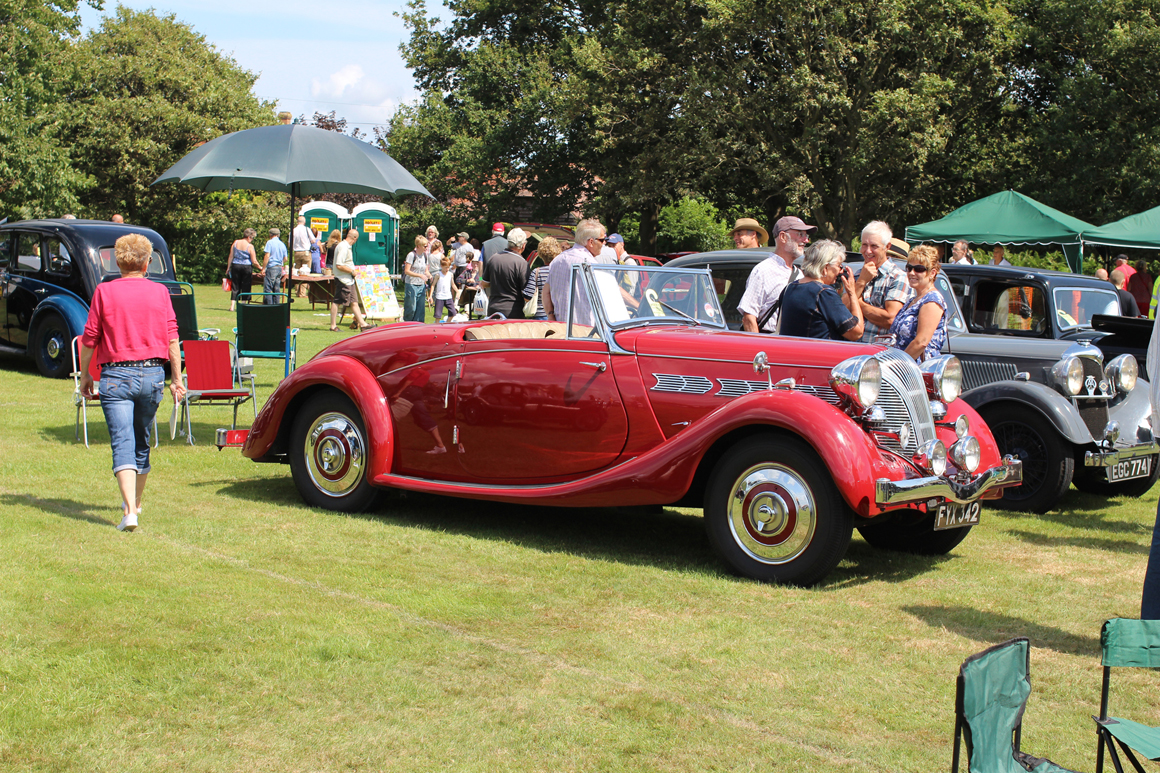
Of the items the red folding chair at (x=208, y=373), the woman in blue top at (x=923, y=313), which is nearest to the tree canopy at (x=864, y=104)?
the woman in blue top at (x=923, y=313)

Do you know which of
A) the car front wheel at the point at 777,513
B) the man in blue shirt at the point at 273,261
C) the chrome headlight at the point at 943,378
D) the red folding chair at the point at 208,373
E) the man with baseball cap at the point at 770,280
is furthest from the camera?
the man in blue shirt at the point at 273,261

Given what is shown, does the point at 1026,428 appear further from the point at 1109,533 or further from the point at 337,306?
the point at 337,306

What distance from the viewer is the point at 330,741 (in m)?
3.40

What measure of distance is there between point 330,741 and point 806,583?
2.70 m

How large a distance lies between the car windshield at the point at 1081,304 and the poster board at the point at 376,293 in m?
14.2

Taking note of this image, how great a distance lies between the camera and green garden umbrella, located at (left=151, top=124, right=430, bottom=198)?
923cm

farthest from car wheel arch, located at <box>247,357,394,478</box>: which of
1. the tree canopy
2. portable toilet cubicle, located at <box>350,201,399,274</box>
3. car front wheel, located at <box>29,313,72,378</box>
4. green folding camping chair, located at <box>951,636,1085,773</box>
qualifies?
portable toilet cubicle, located at <box>350,201,399,274</box>

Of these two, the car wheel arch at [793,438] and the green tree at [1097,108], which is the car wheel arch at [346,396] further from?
the green tree at [1097,108]

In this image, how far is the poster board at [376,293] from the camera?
20672 mm

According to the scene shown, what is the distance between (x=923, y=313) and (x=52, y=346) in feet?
34.5

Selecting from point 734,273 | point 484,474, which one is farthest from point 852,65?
point 484,474

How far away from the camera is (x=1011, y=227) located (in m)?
17.9

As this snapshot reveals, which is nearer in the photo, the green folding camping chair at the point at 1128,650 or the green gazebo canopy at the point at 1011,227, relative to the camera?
the green folding camping chair at the point at 1128,650

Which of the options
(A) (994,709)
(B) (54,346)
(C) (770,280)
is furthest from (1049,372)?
(B) (54,346)
